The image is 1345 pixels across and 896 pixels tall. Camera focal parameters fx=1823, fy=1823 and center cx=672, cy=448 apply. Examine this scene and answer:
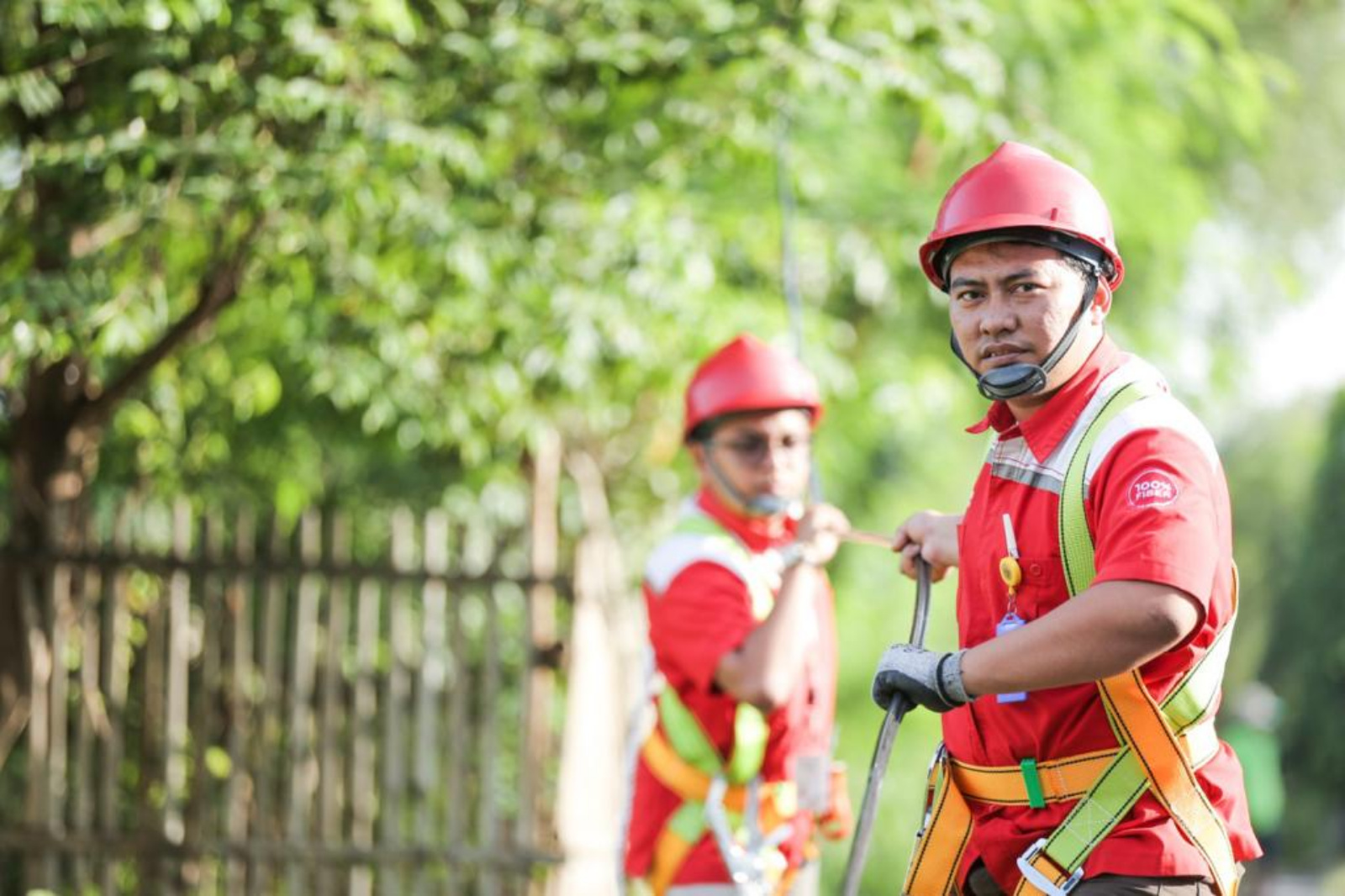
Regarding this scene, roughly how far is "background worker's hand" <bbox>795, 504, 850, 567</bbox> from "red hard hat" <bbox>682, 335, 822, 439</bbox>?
359mm

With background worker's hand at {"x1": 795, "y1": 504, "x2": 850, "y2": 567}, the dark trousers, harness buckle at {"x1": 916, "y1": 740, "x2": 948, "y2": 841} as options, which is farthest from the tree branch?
the dark trousers

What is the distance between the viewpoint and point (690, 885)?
4852mm

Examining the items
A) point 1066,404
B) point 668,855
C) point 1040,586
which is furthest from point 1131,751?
point 668,855

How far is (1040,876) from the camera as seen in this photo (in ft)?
9.67

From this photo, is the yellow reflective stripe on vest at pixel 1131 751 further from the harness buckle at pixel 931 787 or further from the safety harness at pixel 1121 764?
the harness buckle at pixel 931 787

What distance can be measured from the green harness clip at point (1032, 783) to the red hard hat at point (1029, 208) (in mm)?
838

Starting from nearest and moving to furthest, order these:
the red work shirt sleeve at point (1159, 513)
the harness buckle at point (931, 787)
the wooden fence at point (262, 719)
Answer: the red work shirt sleeve at point (1159, 513)
the harness buckle at point (931, 787)
the wooden fence at point (262, 719)

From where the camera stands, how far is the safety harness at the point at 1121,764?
2.88 meters

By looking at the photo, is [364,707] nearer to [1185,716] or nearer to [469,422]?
[469,422]

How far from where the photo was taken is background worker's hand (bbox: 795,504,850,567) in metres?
4.79

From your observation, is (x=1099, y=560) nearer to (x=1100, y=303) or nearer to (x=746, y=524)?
(x=1100, y=303)

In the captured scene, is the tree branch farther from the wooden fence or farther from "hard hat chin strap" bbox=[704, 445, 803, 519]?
"hard hat chin strap" bbox=[704, 445, 803, 519]

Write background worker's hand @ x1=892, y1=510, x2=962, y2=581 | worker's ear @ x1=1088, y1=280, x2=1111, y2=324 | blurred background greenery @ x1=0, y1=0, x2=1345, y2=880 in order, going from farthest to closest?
blurred background greenery @ x1=0, y1=0, x2=1345, y2=880 → background worker's hand @ x1=892, y1=510, x2=962, y2=581 → worker's ear @ x1=1088, y1=280, x2=1111, y2=324

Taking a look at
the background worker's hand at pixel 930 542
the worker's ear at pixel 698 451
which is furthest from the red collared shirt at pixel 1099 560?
the worker's ear at pixel 698 451
